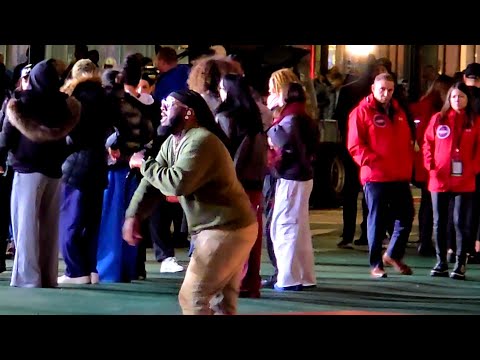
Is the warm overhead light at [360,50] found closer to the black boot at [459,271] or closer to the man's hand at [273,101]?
the black boot at [459,271]

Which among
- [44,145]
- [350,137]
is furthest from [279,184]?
[44,145]

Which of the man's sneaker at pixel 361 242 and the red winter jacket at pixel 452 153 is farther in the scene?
the man's sneaker at pixel 361 242

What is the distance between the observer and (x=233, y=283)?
7.64 m

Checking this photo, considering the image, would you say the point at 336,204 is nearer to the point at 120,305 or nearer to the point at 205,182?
the point at 120,305

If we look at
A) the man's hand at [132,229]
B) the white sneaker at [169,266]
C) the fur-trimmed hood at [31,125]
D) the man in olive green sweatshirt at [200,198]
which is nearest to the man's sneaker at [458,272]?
the white sneaker at [169,266]

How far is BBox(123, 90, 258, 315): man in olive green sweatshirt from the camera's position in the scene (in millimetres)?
7234

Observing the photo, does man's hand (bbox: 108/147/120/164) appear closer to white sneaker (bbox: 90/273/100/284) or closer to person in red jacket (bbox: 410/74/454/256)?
white sneaker (bbox: 90/273/100/284)

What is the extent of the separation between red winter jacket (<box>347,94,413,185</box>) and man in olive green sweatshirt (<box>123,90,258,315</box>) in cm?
336

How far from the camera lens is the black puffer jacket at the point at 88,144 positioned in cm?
1014

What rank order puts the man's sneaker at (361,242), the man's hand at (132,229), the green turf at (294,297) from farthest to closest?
1. the man's sneaker at (361,242)
2. the green turf at (294,297)
3. the man's hand at (132,229)

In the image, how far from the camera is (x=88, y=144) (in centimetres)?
1017

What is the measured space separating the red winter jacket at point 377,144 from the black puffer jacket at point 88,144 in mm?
2124
